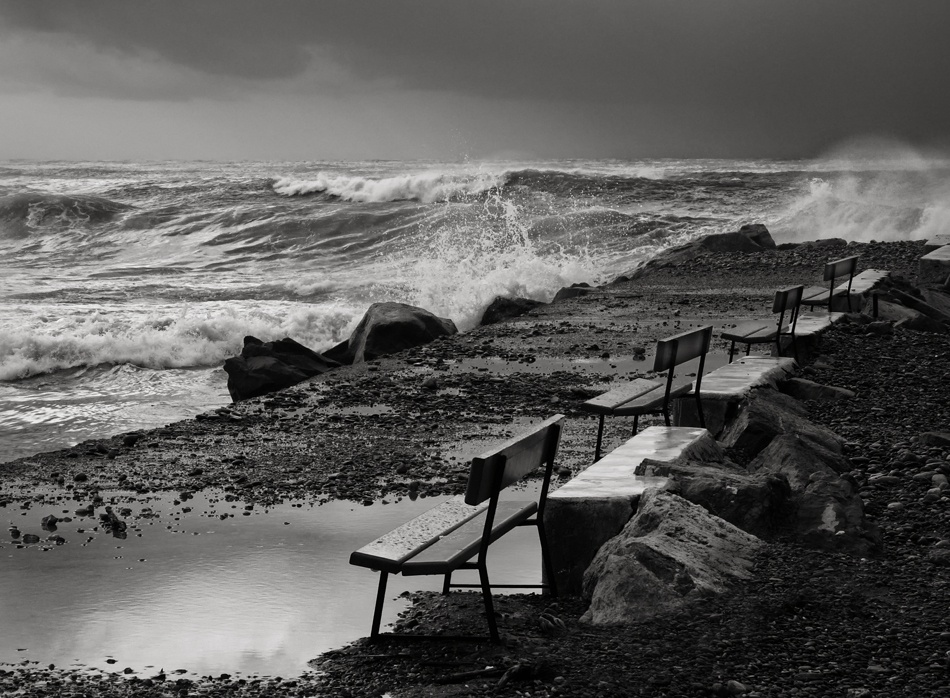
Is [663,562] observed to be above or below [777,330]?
below

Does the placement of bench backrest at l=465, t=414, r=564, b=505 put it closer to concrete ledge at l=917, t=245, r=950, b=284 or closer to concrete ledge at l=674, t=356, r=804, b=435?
concrete ledge at l=674, t=356, r=804, b=435

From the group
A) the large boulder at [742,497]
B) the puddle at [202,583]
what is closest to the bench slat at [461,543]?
the puddle at [202,583]

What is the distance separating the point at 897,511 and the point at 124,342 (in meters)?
10.2

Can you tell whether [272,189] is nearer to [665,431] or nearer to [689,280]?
[689,280]

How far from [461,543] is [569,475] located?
272 centimetres

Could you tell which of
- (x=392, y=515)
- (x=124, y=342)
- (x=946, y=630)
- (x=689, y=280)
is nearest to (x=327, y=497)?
(x=392, y=515)

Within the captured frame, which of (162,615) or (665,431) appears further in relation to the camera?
(665,431)

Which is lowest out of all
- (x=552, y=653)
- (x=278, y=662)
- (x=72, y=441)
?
(x=72, y=441)

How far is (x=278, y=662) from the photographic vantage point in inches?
153

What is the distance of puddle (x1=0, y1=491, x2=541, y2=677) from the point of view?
13.2 feet

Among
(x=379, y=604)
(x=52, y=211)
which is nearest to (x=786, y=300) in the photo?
(x=379, y=604)

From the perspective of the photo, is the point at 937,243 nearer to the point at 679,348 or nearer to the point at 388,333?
the point at 388,333

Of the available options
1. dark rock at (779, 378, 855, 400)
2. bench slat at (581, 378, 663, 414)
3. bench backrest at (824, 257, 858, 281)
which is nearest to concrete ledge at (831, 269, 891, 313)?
bench backrest at (824, 257, 858, 281)

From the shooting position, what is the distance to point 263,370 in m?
9.89
